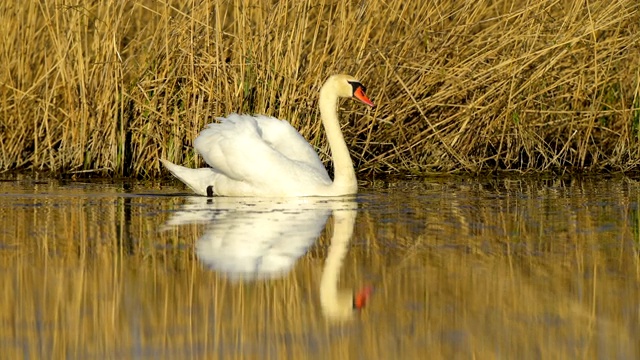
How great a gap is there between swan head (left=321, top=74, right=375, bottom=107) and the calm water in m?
0.85

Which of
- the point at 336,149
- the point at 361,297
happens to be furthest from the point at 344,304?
the point at 336,149

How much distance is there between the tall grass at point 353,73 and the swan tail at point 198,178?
95cm

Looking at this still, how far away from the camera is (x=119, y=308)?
220 inches

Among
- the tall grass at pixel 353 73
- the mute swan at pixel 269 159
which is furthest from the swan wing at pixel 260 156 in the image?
the tall grass at pixel 353 73

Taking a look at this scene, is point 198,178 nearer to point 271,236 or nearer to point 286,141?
point 286,141

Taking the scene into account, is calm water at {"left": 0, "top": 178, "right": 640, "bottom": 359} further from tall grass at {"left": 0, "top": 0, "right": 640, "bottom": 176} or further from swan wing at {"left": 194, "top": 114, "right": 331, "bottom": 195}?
tall grass at {"left": 0, "top": 0, "right": 640, "bottom": 176}

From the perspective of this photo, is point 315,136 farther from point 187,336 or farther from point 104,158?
point 187,336

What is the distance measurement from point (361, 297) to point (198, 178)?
15.4 ft

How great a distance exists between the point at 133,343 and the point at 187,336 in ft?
0.72

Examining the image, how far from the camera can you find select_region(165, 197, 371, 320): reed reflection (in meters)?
6.13

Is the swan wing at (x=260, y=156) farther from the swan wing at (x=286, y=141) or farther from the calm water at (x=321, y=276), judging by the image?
the calm water at (x=321, y=276)

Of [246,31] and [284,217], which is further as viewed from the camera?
[246,31]

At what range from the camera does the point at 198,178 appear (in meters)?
10.3

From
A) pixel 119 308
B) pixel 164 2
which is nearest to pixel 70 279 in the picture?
pixel 119 308
